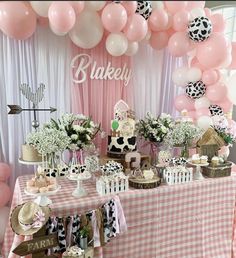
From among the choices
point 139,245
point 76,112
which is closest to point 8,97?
point 76,112

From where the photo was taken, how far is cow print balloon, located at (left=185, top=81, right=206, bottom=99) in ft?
8.48

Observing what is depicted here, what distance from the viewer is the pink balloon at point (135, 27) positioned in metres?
2.06

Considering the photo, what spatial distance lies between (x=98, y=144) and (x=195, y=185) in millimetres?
882

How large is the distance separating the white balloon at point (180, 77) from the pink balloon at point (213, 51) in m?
0.23

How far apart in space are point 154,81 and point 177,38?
0.51m

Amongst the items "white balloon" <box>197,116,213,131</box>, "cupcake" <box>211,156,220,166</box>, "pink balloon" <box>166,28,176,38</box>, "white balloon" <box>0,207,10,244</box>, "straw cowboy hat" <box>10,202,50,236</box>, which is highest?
"pink balloon" <box>166,28,176,38</box>

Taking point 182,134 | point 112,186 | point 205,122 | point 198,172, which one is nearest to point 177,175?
point 198,172

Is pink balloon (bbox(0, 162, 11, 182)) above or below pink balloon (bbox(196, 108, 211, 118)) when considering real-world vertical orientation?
below

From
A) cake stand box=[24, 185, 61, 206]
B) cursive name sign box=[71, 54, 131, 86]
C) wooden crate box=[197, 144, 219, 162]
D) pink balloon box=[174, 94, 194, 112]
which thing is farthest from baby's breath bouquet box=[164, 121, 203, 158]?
cake stand box=[24, 185, 61, 206]

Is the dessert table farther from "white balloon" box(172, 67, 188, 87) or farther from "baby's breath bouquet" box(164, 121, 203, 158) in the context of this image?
"white balloon" box(172, 67, 188, 87)

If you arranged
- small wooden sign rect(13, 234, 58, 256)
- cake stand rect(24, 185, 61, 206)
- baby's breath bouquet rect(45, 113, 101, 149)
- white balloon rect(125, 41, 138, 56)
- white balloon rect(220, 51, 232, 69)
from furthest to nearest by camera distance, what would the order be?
1. white balloon rect(220, 51, 232, 69)
2. white balloon rect(125, 41, 138, 56)
3. baby's breath bouquet rect(45, 113, 101, 149)
4. cake stand rect(24, 185, 61, 206)
5. small wooden sign rect(13, 234, 58, 256)

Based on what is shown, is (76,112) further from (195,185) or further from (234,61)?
(234,61)

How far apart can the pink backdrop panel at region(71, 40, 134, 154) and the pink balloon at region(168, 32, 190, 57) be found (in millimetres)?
399

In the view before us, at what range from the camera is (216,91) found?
2.57 meters
